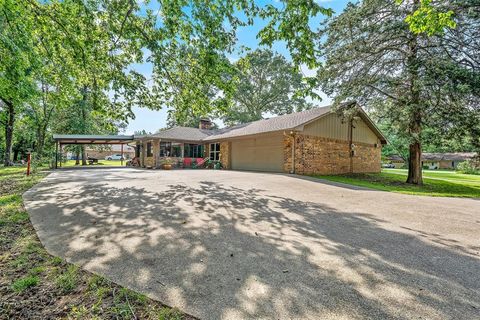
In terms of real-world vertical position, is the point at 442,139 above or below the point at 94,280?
above

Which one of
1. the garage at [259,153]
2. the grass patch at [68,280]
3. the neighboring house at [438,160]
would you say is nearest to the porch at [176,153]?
the garage at [259,153]

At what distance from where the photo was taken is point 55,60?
348 inches

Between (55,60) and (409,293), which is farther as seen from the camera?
(55,60)

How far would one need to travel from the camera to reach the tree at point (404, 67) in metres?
9.10

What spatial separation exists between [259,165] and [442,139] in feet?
32.2

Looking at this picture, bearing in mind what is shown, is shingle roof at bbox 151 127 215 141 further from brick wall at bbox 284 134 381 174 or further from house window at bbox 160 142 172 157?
brick wall at bbox 284 134 381 174

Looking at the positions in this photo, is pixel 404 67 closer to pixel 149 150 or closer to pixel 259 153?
pixel 259 153

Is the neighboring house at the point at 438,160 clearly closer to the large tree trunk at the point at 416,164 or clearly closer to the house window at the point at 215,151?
the large tree trunk at the point at 416,164

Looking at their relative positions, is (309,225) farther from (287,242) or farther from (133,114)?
(133,114)

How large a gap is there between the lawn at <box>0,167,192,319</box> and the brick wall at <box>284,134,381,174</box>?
12133 millimetres

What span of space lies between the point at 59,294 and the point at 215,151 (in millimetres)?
19067

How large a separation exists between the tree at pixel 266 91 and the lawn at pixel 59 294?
96.9ft

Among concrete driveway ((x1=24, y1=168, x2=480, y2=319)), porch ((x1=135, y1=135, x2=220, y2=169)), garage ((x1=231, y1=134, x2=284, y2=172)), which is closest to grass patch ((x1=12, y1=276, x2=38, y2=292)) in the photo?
concrete driveway ((x1=24, y1=168, x2=480, y2=319))

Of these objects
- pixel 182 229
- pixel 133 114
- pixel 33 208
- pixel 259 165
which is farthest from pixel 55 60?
pixel 259 165
